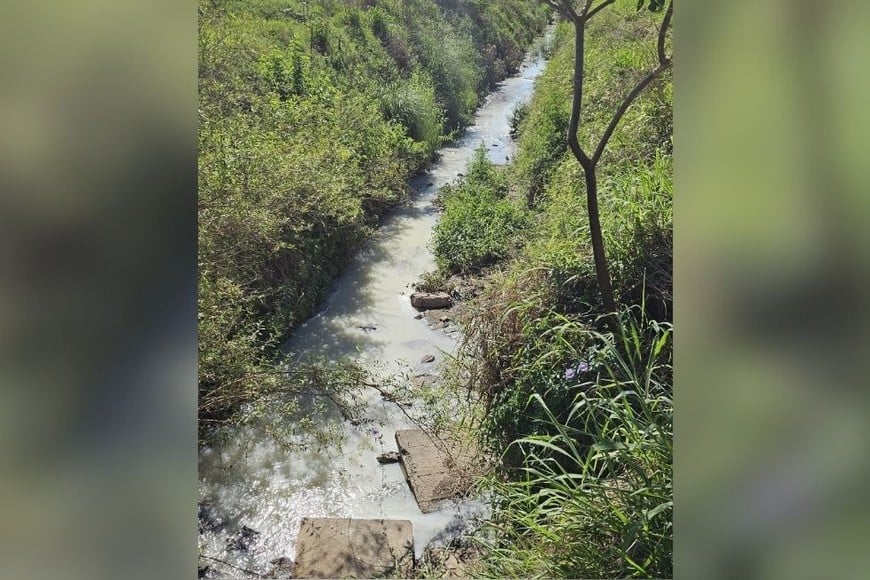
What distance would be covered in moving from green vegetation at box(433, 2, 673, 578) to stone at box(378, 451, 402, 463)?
0.37 m

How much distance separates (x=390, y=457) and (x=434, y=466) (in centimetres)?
A: 19

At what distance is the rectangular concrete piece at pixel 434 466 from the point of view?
7.85 ft

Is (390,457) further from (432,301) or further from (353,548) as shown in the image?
(432,301)

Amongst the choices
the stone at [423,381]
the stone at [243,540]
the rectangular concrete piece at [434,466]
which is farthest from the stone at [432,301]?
the stone at [243,540]

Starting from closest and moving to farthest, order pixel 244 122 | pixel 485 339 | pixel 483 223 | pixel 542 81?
1. pixel 485 339
2. pixel 244 122
3. pixel 483 223
4. pixel 542 81

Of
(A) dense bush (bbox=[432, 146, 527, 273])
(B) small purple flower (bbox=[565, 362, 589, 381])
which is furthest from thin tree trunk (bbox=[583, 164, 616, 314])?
(A) dense bush (bbox=[432, 146, 527, 273])

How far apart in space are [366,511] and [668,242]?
139 centimetres

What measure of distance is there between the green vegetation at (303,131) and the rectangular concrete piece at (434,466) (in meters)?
0.56

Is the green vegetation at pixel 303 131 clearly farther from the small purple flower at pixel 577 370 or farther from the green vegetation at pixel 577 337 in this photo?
the small purple flower at pixel 577 370

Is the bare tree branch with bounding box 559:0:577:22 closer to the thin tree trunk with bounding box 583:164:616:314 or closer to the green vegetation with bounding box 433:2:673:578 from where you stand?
the thin tree trunk with bounding box 583:164:616:314
